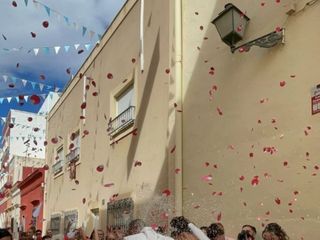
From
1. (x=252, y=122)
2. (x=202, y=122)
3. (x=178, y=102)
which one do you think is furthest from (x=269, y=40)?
(x=178, y=102)

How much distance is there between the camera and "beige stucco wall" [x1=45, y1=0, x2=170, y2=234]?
393 inches

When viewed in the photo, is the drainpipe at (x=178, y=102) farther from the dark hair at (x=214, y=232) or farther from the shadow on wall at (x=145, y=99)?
the dark hair at (x=214, y=232)

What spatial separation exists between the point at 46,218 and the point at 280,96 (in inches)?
602

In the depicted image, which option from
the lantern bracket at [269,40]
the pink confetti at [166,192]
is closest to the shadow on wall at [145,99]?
the pink confetti at [166,192]

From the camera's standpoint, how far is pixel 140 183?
10.6 metres

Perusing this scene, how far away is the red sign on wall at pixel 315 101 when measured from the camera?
20.6 ft

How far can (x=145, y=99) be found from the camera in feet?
35.4

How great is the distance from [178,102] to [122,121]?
3.10 m

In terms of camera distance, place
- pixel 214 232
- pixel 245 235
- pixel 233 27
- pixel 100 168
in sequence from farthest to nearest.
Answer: pixel 100 168, pixel 233 27, pixel 245 235, pixel 214 232

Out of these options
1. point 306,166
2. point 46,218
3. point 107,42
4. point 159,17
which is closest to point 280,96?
point 306,166

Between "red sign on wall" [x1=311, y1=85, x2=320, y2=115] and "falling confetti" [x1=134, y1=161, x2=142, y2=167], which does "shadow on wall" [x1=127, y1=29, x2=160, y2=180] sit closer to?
"falling confetti" [x1=134, y1=161, x2=142, y2=167]

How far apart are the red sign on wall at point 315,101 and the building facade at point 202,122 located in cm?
8

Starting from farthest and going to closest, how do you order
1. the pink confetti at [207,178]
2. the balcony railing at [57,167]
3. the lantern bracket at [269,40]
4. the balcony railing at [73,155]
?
the balcony railing at [57,167] → the balcony railing at [73,155] → the pink confetti at [207,178] → the lantern bracket at [269,40]

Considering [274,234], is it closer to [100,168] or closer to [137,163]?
[137,163]
